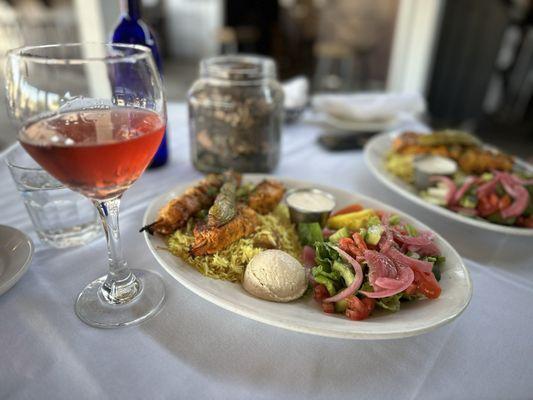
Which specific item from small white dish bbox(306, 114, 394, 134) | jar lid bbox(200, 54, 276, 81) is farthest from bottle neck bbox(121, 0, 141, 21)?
small white dish bbox(306, 114, 394, 134)

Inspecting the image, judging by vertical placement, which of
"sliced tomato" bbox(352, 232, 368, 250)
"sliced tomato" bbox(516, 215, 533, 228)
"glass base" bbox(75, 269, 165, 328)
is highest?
"sliced tomato" bbox(352, 232, 368, 250)

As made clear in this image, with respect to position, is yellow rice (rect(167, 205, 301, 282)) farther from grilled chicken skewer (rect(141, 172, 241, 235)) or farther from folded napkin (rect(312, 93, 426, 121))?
folded napkin (rect(312, 93, 426, 121))

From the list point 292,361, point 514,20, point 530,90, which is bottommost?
point 530,90

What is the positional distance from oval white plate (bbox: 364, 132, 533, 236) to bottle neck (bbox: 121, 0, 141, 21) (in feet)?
2.76

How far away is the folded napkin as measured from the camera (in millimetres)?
1724

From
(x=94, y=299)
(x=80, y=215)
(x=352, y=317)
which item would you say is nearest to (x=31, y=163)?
(x=80, y=215)

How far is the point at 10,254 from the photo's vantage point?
805 mm

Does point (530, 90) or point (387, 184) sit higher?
point (387, 184)

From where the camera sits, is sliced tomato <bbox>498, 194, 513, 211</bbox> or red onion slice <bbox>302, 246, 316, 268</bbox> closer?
red onion slice <bbox>302, 246, 316, 268</bbox>

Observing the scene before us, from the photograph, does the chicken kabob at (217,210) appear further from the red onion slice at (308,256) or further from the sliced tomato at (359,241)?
the sliced tomato at (359,241)

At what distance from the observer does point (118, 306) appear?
72 centimetres

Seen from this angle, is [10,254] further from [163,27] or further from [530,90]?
[163,27]

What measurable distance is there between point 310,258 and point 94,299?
44 centimetres

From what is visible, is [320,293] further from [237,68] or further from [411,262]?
[237,68]
